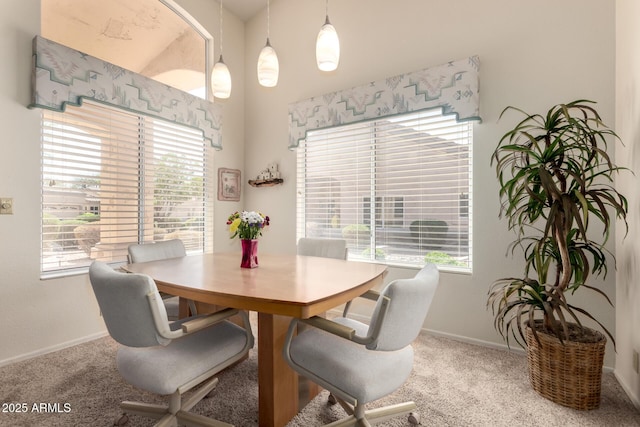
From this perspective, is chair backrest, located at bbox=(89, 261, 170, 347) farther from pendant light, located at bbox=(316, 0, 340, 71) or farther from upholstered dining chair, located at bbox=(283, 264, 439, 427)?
pendant light, located at bbox=(316, 0, 340, 71)

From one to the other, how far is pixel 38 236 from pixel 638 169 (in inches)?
160

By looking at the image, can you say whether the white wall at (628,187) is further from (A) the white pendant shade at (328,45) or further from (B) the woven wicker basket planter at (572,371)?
(A) the white pendant shade at (328,45)

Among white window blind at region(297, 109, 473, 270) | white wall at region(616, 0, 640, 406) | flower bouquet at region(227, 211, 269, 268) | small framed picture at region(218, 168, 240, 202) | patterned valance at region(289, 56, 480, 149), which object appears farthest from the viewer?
small framed picture at region(218, 168, 240, 202)

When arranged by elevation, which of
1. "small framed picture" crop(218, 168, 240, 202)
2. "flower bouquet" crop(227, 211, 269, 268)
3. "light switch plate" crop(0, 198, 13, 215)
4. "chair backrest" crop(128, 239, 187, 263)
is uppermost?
"small framed picture" crop(218, 168, 240, 202)

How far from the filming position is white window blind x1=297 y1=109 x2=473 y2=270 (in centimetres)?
270

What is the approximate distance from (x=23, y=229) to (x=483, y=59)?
3.80 metres

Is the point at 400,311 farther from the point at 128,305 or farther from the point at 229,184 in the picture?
the point at 229,184

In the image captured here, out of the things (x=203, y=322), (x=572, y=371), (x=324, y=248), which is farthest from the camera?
(x=324, y=248)

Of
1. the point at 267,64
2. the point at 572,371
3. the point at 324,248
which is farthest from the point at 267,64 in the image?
the point at 572,371

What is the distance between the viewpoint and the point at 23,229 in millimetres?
2312

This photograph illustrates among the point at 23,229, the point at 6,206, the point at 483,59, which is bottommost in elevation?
the point at 23,229

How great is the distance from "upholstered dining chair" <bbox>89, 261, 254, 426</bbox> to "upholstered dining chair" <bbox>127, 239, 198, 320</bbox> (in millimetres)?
603

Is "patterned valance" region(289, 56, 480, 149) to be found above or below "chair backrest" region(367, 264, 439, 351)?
above

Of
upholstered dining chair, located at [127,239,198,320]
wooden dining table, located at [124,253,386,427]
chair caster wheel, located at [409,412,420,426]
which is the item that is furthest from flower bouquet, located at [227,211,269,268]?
chair caster wheel, located at [409,412,420,426]
